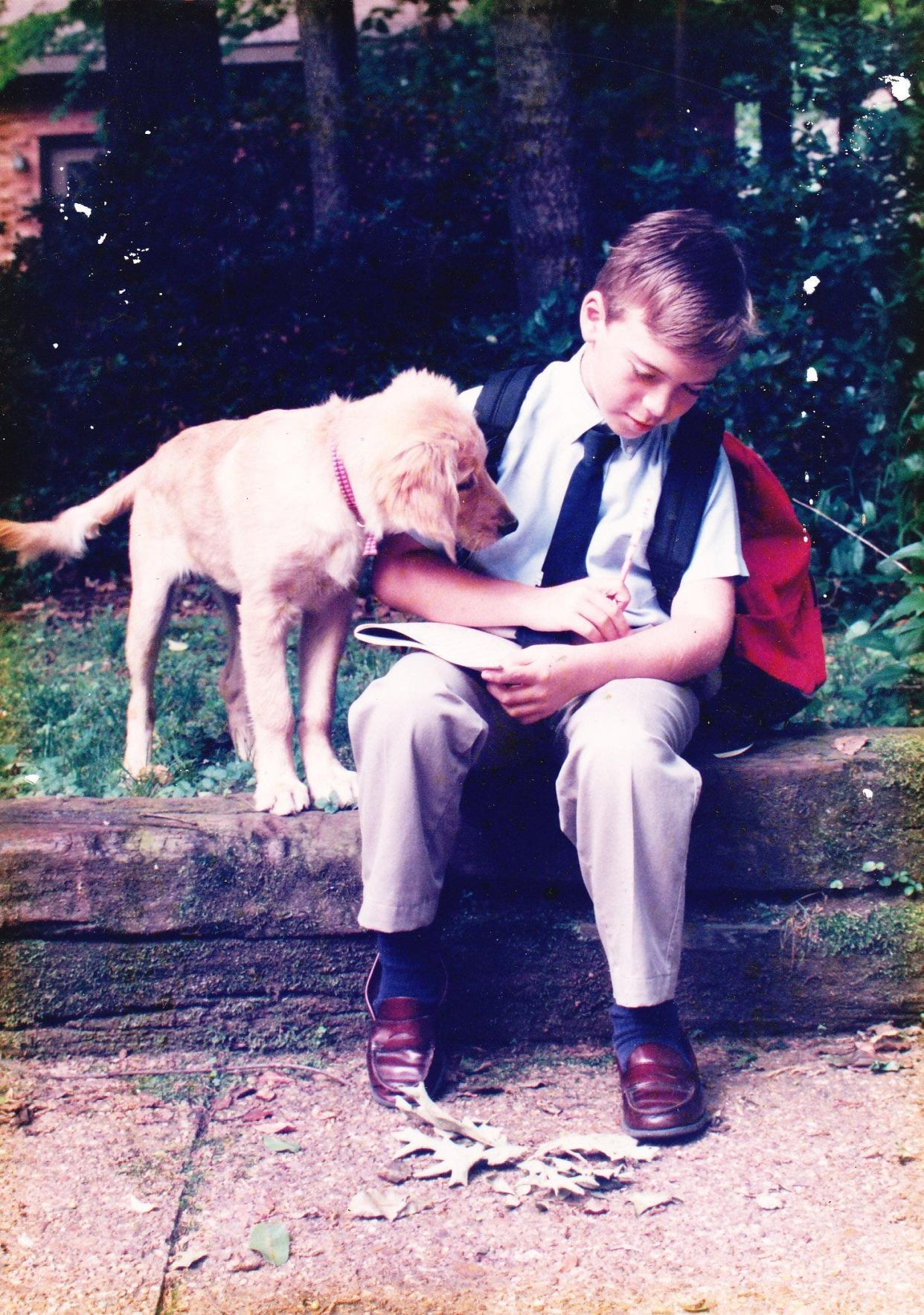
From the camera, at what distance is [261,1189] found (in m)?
2.16

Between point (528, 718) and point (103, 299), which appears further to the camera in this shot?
point (103, 299)

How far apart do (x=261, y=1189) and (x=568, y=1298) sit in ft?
2.02

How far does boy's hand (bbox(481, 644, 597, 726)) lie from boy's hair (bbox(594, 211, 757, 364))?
0.70 metres

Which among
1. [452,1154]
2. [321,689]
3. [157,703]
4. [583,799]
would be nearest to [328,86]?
[157,703]

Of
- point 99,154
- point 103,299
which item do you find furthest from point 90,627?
point 99,154

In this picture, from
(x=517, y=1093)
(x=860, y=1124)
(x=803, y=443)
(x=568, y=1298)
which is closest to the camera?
(x=568, y=1298)

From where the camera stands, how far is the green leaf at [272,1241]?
1.96 metres

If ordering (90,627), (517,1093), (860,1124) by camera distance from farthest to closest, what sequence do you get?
1. (90,627)
2. (517,1093)
3. (860,1124)

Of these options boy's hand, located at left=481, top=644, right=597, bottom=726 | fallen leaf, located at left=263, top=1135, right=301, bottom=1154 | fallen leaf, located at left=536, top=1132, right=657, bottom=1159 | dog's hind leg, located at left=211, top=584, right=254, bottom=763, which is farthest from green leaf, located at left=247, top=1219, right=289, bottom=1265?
dog's hind leg, located at left=211, top=584, right=254, bottom=763

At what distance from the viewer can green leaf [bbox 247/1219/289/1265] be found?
196 cm

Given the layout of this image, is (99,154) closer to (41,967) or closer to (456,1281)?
(41,967)

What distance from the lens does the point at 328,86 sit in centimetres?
627

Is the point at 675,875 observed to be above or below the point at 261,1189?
above

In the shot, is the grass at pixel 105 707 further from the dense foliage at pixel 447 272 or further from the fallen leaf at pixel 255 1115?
the dense foliage at pixel 447 272
